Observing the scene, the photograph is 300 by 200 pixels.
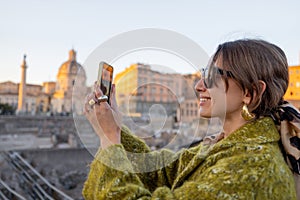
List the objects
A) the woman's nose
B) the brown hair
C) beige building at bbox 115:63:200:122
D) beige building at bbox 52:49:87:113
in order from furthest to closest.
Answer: beige building at bbox 52:49:87:113, beige building at bbox 115:63:200:122, the woman's nose, the brown hair

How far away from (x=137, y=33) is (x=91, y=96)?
24cm

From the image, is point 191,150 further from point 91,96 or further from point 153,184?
point 91,96

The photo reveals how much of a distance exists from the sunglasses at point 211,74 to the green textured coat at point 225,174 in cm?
16

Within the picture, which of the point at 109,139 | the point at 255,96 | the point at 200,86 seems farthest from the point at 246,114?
the point at 109,139

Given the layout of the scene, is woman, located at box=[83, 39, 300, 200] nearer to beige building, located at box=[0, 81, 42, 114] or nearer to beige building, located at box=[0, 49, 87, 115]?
beige building, located at box=[0, 49, 87, 115]

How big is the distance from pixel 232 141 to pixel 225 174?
0.12m

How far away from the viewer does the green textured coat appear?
0.67 meters

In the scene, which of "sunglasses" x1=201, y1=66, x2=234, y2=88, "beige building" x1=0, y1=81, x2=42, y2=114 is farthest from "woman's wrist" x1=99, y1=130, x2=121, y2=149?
"beige building" x1=0, y1=81, x2=42, y2=114

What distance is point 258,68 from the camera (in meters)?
0.81

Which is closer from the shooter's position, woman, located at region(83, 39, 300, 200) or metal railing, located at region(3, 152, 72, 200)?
woman, located at region(83, 39, 300, 200)

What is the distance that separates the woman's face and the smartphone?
302 millimetres

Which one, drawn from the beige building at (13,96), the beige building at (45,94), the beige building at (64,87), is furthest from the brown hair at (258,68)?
the beige building at (13,96)

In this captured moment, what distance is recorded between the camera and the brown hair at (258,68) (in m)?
0.81

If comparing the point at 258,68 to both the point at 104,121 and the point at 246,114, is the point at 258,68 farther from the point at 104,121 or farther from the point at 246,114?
the point at 104,121
